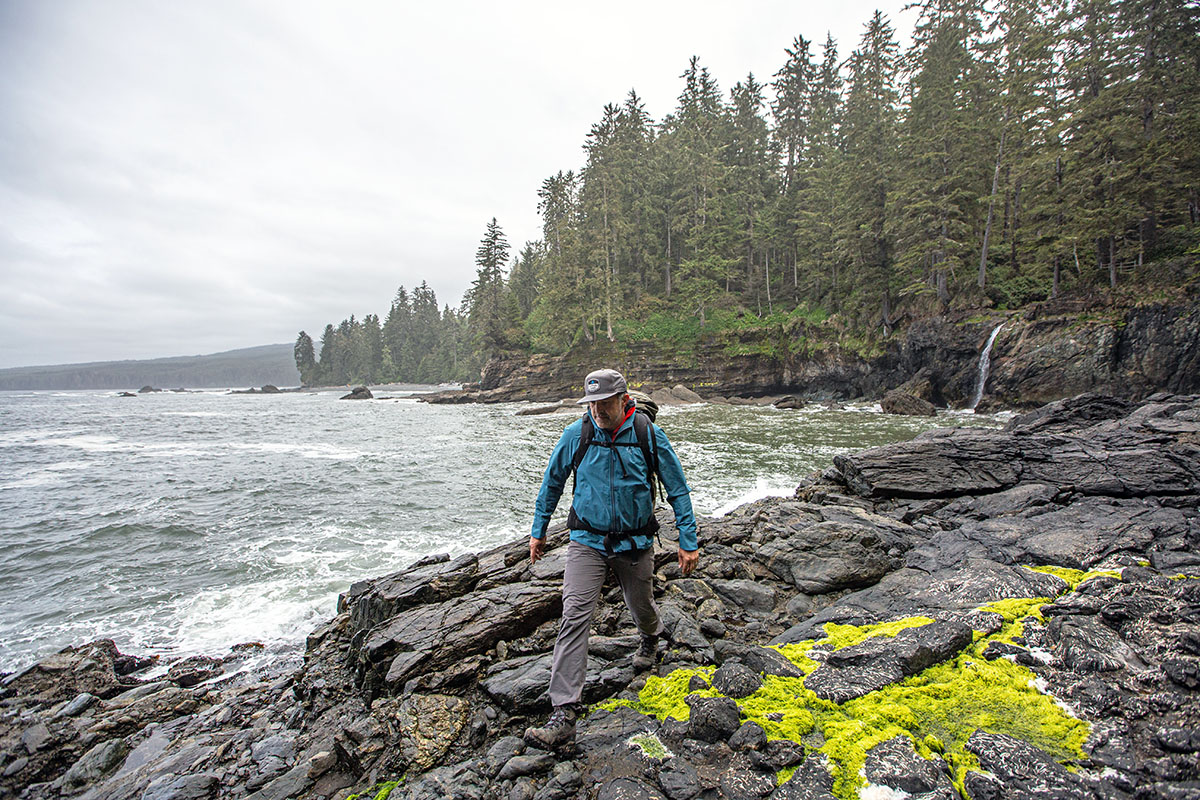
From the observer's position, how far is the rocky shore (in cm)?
311

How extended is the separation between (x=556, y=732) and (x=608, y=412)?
2.56 metres

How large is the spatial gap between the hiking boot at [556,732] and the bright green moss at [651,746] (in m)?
0.51

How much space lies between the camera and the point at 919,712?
3.49 meters

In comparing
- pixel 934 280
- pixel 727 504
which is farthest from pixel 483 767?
pixel 934 280

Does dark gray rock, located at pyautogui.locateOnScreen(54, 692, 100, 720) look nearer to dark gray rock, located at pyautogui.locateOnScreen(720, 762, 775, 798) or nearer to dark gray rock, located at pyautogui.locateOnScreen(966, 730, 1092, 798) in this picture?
dark gray rock, located at pyautogui.locateOnScreen(720, 762, 775, 798)

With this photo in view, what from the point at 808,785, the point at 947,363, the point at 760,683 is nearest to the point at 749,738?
the point at 808,785

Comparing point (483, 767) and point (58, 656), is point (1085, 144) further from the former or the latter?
point (58, 656)

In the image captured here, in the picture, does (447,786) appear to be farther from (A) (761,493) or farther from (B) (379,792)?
(A) (761,493)

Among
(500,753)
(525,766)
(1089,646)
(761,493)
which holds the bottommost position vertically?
(761,493)

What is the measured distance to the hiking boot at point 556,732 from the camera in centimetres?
370

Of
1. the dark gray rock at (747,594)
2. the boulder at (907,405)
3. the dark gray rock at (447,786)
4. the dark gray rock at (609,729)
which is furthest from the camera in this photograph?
the boulder at (907,405)

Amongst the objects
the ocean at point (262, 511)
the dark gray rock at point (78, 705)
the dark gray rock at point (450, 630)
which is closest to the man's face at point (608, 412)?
the dark gray rock at point (450, 630)

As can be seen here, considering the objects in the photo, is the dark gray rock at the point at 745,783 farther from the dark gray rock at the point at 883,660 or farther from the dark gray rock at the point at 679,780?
the dark gray rock at the point at 883,660

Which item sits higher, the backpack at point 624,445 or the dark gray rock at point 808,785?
the backpack at point 624,445
